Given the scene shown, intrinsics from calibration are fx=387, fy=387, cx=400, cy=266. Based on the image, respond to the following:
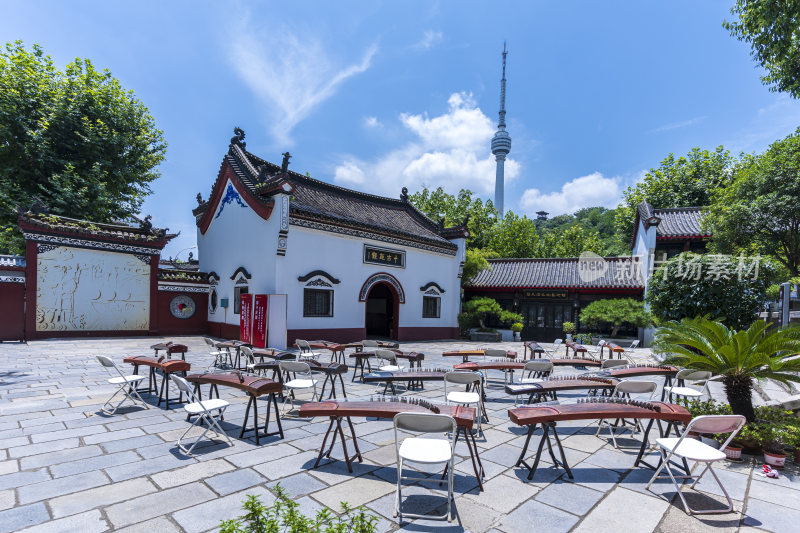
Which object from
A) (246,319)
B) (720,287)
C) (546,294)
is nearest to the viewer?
(720,287)

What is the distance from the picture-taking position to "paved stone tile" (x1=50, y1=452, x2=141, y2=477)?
371cm

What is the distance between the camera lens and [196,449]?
14.3 feet

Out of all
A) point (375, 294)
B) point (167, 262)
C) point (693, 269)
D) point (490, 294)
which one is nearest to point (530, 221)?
point (490, 294)

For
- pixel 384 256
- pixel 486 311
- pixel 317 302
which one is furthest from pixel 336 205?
pixel 486 311

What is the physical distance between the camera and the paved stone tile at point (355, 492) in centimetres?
328

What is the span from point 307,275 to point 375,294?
22.2ft

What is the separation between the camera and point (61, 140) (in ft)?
51.2

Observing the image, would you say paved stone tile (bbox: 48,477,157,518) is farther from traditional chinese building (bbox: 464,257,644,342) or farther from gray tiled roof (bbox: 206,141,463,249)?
traditional chinese building (bbox: 464,257,644,342)

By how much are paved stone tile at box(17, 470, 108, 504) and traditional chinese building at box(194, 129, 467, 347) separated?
28.3ft

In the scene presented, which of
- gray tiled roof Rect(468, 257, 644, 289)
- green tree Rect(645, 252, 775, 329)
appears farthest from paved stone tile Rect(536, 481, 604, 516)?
gray tiled roof Rect(468, 257, 644, 289)

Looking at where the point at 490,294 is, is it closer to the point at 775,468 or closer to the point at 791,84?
the point at 791,84

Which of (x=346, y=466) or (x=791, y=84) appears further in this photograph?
(x=791, y=84)

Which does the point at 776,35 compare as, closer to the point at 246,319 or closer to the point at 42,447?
the point at 42,447

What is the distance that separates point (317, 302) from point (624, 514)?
11.4m
